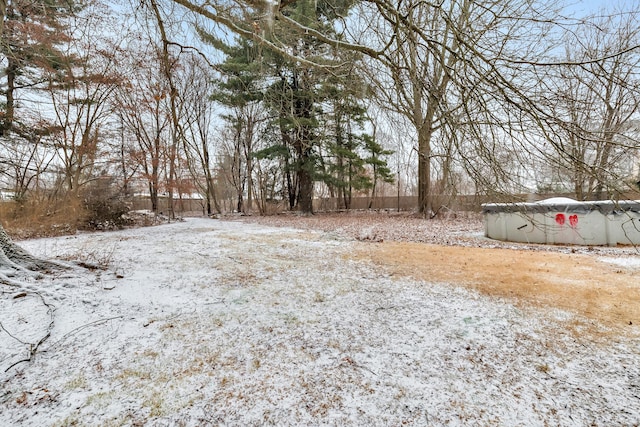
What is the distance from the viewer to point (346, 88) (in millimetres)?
3328

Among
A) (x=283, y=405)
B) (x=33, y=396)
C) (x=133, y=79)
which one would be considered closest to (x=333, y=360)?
(x=283, y=405)

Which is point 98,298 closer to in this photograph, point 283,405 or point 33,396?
point 33,396

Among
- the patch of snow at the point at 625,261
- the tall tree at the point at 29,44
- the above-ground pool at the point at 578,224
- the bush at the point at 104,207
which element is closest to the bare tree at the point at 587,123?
the patch of snow at the point at 625,261

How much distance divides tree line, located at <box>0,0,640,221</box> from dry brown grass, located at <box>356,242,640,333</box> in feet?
3.79

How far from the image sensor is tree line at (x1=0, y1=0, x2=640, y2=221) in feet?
7.06

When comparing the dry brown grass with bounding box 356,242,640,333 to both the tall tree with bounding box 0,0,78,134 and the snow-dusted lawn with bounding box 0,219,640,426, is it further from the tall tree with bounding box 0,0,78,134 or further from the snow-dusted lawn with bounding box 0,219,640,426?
the tall tree with bounding box 0,0,78,134

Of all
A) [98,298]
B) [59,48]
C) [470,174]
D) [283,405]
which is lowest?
[283,405]

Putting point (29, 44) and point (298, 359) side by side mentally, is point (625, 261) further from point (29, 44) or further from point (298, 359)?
point (29, 44)

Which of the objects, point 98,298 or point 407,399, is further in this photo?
point 98,298

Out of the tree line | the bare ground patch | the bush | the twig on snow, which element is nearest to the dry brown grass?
the bare ground patch

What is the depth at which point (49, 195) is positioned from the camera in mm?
8031

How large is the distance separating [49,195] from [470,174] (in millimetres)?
10695

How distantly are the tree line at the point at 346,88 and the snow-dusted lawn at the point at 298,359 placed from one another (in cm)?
117

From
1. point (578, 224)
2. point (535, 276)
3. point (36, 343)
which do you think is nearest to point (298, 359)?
point (36, 343)
